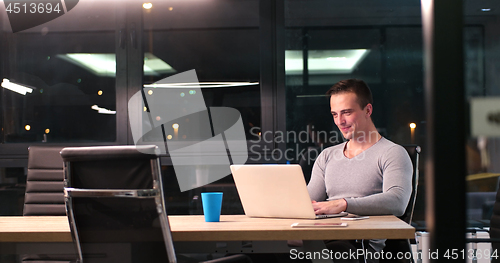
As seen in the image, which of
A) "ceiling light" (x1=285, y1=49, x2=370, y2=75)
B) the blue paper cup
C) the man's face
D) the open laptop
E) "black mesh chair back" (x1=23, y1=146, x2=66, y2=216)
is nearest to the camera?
the open laptop

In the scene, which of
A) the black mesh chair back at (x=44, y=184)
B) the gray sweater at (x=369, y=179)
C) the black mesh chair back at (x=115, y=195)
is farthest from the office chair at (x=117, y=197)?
the black mesh chair back at (x=44, y=184)

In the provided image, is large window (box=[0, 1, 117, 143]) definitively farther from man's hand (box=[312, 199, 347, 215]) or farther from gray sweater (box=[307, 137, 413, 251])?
man's hand (box=[312, 199, 347, 215])

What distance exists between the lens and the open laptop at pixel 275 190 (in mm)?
1773

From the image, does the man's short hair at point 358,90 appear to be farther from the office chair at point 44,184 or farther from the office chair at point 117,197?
the office chair at point 44,184

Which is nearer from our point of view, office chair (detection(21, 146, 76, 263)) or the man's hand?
the man's hand

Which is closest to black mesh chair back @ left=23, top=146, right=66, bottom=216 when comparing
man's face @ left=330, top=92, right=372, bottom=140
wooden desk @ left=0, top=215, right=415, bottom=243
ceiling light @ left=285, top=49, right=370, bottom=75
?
wooden desk @ left=0, top=215, right=415, bottom=243

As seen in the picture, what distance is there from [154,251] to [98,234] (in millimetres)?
201

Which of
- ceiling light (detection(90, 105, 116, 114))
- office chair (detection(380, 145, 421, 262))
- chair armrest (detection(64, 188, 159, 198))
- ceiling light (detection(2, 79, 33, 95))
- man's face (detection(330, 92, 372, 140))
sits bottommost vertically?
office chair (detection(380, 145, 421, 262))

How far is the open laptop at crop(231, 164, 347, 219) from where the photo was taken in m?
1.77

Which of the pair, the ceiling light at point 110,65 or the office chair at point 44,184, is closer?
the office chair at point 44,184

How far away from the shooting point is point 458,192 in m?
0.46

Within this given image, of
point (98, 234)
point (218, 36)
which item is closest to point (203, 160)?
point (218, 36)

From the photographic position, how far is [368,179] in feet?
7.17

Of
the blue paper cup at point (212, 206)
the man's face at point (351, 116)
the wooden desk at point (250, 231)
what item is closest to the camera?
the wooden desk at point (250, 231)
